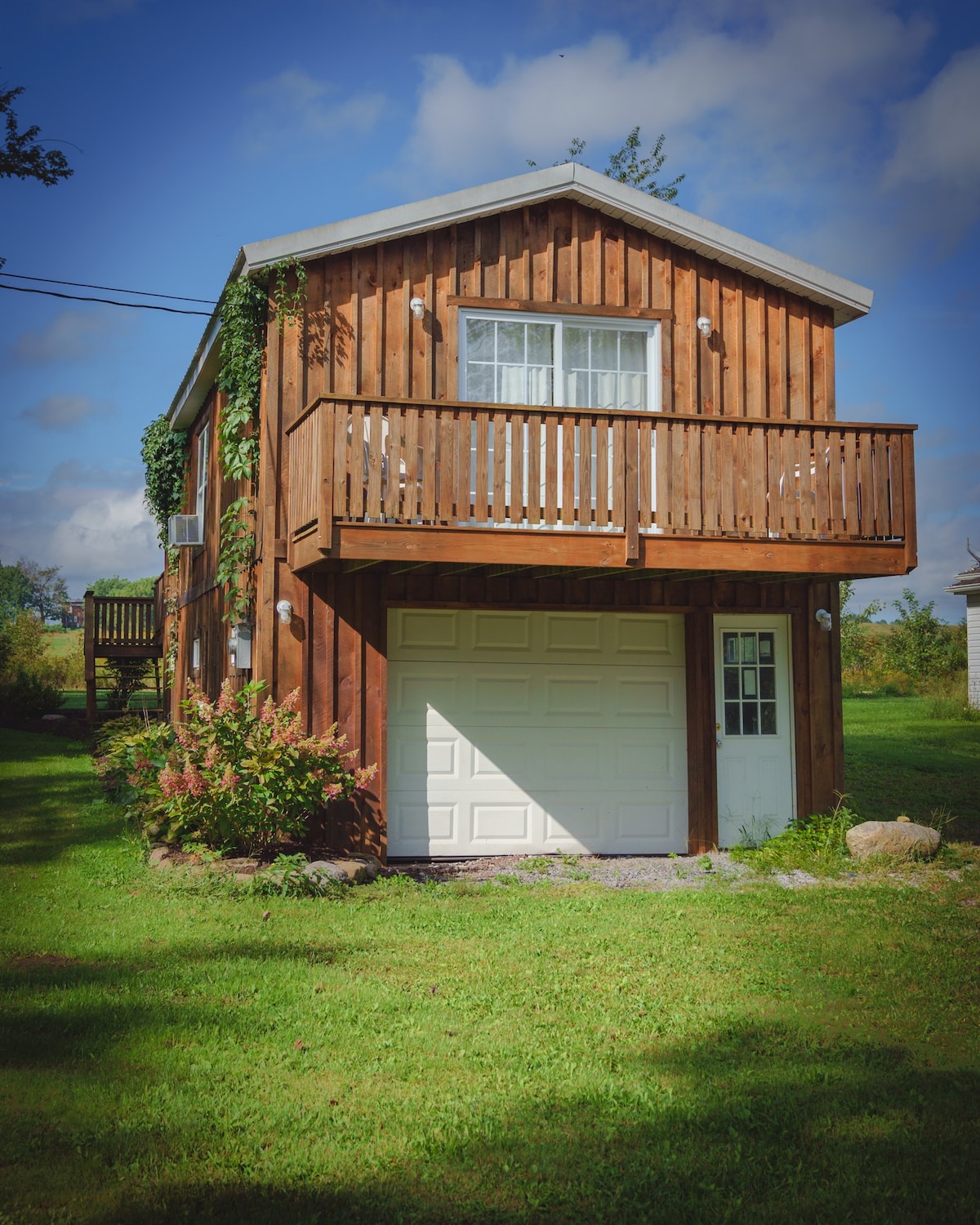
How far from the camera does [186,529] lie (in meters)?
14.0

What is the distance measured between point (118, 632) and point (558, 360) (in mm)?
13018

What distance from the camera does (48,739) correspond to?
1889 centimetres

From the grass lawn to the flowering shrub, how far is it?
795 millimetres

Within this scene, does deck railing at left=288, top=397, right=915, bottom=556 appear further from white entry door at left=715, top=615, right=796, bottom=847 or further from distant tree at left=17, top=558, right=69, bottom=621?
distant tree at left=17, top=558, right=69, bottom=621

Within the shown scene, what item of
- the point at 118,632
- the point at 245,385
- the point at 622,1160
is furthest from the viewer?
the point at 118,632

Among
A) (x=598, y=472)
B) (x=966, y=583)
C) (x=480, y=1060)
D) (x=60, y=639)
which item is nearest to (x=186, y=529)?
(x=598, y=472)

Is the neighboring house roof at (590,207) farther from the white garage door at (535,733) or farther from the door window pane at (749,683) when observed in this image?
the door window pane at (749,683)

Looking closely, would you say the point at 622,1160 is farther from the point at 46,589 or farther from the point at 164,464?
the point at 46,589

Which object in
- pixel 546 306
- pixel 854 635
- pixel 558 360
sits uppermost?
pixel 546 306

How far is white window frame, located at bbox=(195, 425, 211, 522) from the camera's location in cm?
1405

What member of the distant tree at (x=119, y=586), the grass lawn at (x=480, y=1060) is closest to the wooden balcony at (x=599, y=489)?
the grass lawn at (x=480, y=1060)

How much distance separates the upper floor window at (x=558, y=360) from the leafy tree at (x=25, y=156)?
32.0ft

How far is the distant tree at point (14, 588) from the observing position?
216 feet

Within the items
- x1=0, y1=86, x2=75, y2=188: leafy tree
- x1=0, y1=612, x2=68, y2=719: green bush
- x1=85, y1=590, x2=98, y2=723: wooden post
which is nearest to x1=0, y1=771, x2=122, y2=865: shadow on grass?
x1=85, y1=590, x2=98, y2=723: wooden post
